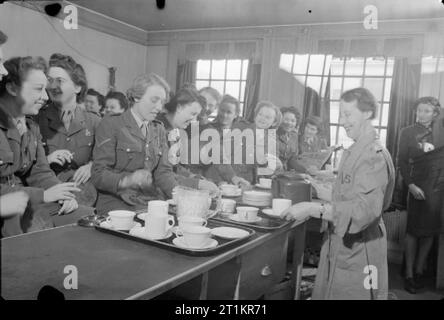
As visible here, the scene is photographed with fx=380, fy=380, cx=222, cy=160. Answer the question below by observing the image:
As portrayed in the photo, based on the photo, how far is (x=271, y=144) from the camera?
2355 mm

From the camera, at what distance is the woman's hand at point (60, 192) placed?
52.7 inches

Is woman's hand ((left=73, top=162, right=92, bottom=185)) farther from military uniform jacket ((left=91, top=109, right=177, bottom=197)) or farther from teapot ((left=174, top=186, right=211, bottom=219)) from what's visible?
teapot ((left=174, top=186, right=211, bottom=219))

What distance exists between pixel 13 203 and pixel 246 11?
1397 mm

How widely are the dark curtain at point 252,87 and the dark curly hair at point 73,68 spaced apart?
0.91 metres

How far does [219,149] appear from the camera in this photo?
7.72ft

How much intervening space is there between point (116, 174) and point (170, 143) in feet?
1.19

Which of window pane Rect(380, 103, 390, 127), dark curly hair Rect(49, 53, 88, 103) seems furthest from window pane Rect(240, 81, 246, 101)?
dark curly hair Rect(49, 53, 88, 103)

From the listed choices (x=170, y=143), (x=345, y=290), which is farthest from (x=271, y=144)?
(x=345, y=290)

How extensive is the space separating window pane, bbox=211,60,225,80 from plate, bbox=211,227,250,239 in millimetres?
1014

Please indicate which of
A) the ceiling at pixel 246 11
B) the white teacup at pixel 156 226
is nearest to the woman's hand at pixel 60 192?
the white teacup at pixel 156 226

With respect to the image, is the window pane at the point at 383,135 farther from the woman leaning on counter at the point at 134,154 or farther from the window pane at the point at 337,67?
the woman leaning on counter at the point at 134,154

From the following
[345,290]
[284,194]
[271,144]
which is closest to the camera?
[345,290]

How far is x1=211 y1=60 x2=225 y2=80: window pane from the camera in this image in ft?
6.51
